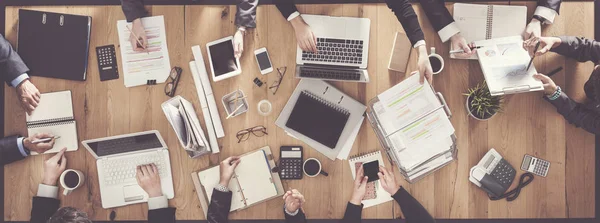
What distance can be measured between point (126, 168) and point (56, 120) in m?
0.39

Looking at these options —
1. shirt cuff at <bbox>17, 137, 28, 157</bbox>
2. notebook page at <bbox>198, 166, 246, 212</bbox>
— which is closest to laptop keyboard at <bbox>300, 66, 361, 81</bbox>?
notebook page at <bbox>198, 166, 246, 212</bbox>

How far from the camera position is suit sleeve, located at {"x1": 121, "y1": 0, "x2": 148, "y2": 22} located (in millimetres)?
1983

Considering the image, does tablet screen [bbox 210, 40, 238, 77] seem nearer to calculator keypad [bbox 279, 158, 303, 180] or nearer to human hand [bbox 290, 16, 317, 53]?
human hand [bbox 290, 16, 317, 53]

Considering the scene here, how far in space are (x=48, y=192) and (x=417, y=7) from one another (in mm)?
1876

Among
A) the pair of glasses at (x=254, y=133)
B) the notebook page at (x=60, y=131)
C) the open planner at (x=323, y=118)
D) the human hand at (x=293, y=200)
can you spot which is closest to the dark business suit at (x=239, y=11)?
the open planner at (x=323, y=118)

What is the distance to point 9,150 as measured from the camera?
2020 millimetres

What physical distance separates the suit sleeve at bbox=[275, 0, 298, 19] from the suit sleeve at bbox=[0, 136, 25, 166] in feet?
4.38

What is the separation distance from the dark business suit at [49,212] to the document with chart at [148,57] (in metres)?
0.59

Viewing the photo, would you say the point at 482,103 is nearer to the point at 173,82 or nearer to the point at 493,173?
the point at 493,173

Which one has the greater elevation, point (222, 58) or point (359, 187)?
point (222, 58)

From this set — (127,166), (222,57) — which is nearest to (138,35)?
(222,57)

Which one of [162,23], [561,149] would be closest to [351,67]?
[162,23]

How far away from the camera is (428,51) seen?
203cm

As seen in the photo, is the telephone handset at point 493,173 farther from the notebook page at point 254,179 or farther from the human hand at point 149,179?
the human hand at point 149,179
